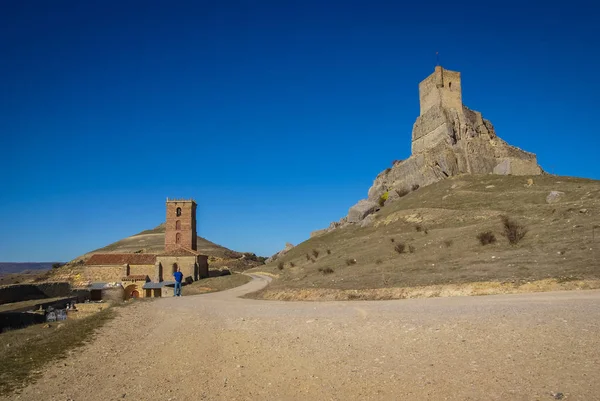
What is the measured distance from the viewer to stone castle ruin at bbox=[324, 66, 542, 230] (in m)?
58.6

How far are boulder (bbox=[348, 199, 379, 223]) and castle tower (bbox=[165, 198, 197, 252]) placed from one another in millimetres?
22812

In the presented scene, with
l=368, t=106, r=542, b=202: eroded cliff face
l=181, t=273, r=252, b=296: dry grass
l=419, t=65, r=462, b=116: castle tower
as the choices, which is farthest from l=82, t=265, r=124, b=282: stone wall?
l=419, t=65, r=462, b=116: castle tower

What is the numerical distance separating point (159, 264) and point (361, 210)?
1107 inches

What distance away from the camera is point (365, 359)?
7797 millimetres

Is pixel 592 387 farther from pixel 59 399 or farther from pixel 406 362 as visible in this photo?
pixel 59 399

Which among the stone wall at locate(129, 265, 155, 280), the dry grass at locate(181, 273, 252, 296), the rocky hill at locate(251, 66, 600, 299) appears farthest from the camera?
the stone wall at locate(129, 265, 155, 280)

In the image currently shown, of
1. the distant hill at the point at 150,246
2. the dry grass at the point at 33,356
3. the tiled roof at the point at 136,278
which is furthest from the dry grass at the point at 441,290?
the distant hill at the point at 150,246

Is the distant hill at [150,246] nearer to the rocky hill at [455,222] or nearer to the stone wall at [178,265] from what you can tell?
the rocky hill at [455,222]

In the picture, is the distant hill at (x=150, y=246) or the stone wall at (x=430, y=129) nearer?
the stone wall at (x=430, y=129)

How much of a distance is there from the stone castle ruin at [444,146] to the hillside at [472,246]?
11815 millimetres

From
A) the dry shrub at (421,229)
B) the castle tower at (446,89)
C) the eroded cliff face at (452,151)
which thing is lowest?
the dry shrub at (421,229)

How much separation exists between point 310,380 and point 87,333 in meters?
8.27

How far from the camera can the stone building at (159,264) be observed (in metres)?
46.7

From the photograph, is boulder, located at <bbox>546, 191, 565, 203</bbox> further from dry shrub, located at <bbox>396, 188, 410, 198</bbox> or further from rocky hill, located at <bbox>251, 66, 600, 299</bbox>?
dry shrub, located at <bbox>396, 188, 410, 198</bbox>
